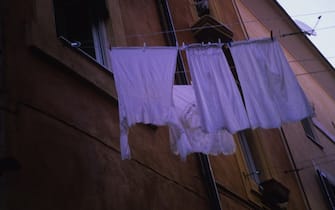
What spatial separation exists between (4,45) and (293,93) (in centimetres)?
315

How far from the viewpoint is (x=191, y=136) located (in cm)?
586

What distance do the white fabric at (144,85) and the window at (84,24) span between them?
3.22 feet

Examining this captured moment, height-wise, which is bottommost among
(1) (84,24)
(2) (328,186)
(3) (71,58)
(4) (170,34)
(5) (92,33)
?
(3) (71,58)

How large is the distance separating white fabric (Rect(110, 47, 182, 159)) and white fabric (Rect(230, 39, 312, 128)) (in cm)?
88

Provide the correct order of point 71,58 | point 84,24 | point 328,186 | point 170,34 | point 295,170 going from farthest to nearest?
point 328,186 → point 295,170 → point 170,34 → point 84,24 → point 71,58

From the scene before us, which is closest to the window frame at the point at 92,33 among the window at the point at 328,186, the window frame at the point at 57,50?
the window frame at the point at 57,50

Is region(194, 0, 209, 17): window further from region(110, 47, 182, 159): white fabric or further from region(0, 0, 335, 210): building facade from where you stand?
region(110, 47, 182, 159): white fabric

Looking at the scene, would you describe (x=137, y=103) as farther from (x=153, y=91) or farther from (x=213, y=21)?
(x=213, y=21)

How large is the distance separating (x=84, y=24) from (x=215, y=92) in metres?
2.32

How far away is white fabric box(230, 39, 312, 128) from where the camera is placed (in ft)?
18.1

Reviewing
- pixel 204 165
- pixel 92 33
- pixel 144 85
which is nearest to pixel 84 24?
pixel 92 33

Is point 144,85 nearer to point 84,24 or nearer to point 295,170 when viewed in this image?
point 84,24

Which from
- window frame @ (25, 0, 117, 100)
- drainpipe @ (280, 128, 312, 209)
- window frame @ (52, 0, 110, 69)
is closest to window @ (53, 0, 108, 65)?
window frame @ (52, 0, 110, 69)

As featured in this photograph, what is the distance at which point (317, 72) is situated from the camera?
1888 centimetres
